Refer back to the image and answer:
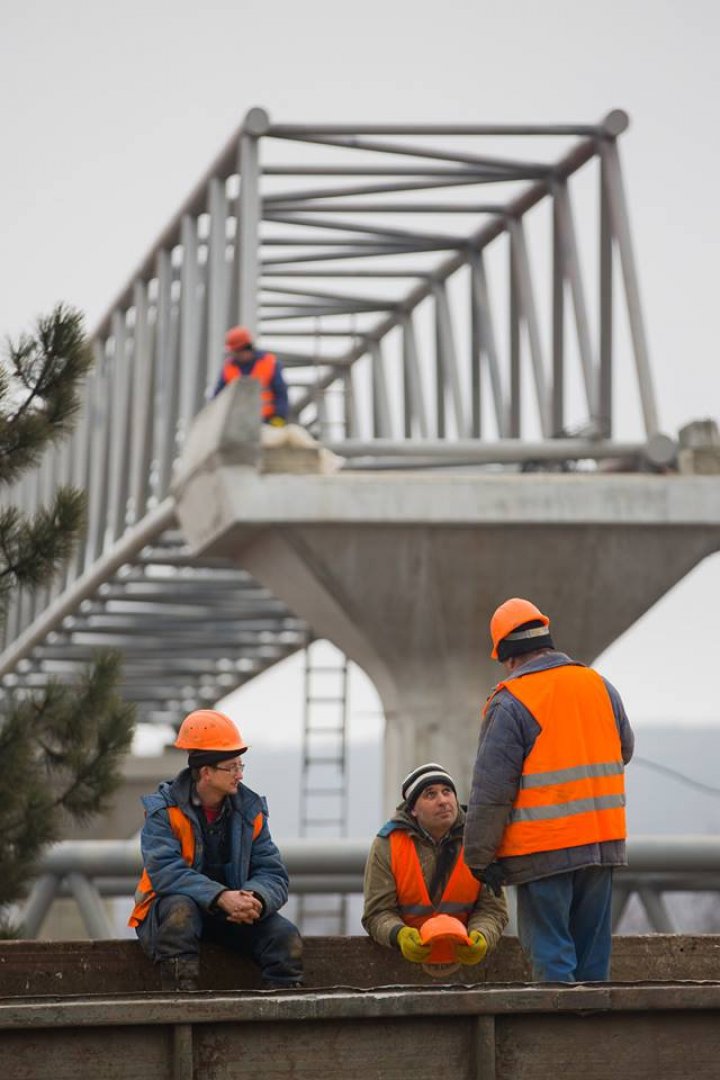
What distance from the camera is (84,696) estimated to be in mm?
11734

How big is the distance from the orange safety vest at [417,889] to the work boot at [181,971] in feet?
2.76

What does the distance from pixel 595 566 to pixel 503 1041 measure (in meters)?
14.0

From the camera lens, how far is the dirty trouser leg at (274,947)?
8.15m

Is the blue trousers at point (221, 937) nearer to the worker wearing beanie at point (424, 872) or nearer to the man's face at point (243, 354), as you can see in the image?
the worker wearing beanie at point (424, 872)

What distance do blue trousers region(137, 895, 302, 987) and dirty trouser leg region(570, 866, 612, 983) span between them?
1.05 m

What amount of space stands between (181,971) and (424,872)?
3.34 feet

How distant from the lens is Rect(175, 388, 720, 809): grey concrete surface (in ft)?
63.6

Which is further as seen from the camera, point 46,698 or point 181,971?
point 46,698

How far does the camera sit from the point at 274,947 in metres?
8.19

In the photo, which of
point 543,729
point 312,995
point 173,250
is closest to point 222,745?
point 543,729

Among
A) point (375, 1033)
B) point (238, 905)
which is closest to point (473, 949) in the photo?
point (238, 905)

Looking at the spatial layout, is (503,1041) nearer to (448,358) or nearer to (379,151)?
(379,151)

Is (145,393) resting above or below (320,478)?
above

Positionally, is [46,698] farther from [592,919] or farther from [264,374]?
[264,374]
